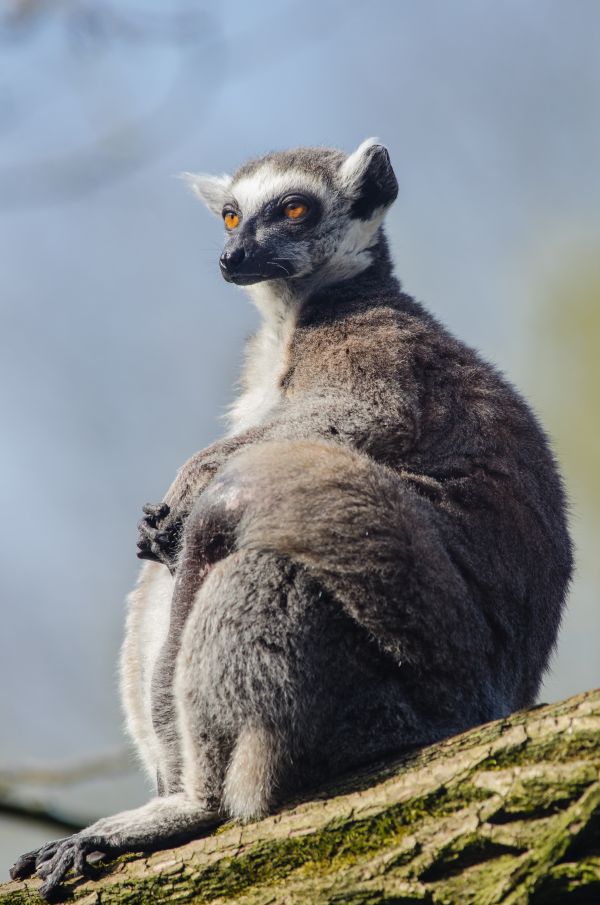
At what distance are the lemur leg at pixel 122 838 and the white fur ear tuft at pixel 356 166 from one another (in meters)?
6.55

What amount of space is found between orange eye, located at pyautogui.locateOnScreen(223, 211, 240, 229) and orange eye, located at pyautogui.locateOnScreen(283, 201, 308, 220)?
63cm

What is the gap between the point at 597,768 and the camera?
495cm

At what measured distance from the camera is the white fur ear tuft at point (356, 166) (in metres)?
10.2

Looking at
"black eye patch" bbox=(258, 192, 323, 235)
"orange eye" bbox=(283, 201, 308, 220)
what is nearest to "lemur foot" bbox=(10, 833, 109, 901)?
"black eye patch" bbox=(258, 192, 323, 235)

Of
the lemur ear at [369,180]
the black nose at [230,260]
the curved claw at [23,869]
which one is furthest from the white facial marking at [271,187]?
the curved claw at [23,869]

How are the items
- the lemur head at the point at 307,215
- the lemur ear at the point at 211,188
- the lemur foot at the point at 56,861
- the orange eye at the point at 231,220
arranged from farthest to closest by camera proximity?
the lemur ear at the point at 211,188
the orange eye at the point at 231,220
the lemur head at the point at 307,215
the lemur foot at the point at 56,861

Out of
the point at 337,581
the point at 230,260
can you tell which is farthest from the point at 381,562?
the point at 230,260

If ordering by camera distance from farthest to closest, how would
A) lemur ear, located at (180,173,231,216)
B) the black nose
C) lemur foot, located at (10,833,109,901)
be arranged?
lemur ear, located at (180,173,231,216) < the black nose < lemur foot, located at (10,833,109,901)

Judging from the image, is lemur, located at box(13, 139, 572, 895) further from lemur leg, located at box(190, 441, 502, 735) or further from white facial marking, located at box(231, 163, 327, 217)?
white facial marking, located at box(231, 163, 327, 217)

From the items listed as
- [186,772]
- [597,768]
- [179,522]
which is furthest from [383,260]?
[597,768]

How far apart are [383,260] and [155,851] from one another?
630cm

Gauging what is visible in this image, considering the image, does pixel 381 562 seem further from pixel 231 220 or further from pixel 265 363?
pixel 231 220

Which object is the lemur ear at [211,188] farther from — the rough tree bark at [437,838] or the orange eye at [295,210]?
the rough tree bark at [437,838]

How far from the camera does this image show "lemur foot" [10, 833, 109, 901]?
6141 millimetres
